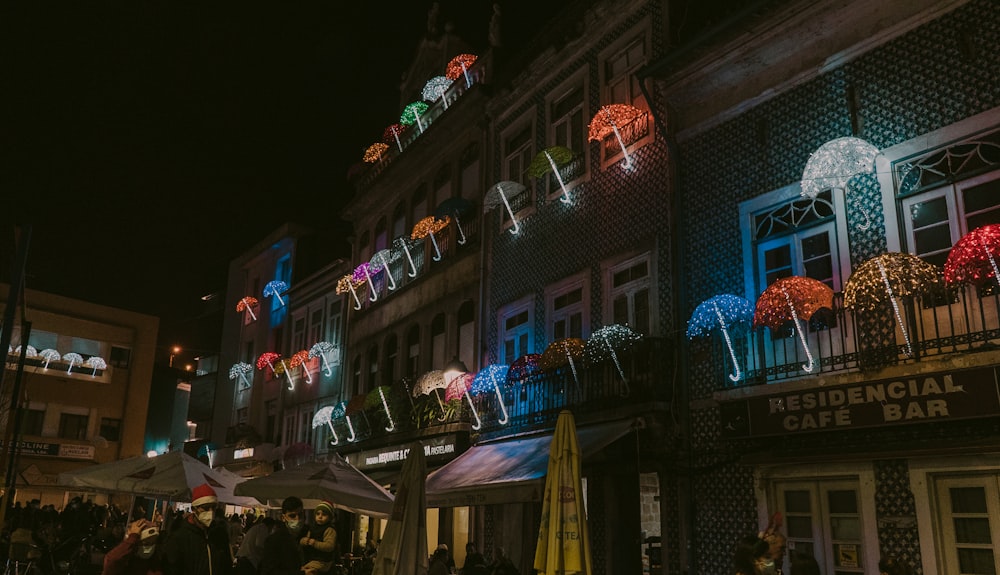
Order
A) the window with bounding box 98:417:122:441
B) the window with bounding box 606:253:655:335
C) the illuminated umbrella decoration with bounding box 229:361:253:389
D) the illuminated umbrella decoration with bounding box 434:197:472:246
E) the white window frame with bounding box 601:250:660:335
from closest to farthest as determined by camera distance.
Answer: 1. the white window frame with bounding box 601:250:660:335
2. the window with bounding box 606:253:655:335
3. the illuminated umbrella decoration with bounding box 434:197:472:246
4. the illuminated umbrella decoration with bounding box 229:361:253:389
5. the window with bounding box 98:417:122:441

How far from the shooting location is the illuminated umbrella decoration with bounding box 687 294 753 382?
1190cm

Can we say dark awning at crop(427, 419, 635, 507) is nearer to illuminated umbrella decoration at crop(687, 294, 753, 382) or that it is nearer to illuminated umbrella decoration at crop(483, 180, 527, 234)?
illuminated umbrella decoration at crop(687, 294, 753, 382)

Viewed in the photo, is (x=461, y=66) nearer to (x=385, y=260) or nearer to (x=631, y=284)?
(x=385, y=260)

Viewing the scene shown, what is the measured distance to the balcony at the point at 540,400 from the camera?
13664 mm

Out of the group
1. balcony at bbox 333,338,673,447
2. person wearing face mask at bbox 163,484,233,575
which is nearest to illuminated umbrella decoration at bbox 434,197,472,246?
balcony at bbox 333,338,673,447

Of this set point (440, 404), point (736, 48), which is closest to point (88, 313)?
point (440, 404)

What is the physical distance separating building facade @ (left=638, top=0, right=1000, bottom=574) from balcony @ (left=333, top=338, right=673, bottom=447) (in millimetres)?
699

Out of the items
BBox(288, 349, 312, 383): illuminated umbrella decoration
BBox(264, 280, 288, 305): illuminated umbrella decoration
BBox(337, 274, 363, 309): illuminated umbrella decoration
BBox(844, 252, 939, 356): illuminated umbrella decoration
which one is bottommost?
BBox(844, 252, 939, 356): illuminated umbrella decoration

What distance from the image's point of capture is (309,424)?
29.4 m

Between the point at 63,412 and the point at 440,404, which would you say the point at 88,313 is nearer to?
the point at 63,412

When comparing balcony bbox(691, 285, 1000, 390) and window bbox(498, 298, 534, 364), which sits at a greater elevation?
window bbox(498, 298, 534, 364)

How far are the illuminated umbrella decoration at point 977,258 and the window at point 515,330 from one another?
9.98m

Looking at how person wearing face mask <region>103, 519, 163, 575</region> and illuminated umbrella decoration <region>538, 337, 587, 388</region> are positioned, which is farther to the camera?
illuminated umbrella decoration <region>538, 337, 587, 388</region>

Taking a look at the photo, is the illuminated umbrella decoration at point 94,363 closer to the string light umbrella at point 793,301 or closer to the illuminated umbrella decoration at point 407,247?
the illuminated umbrella decoration at point 407,247
